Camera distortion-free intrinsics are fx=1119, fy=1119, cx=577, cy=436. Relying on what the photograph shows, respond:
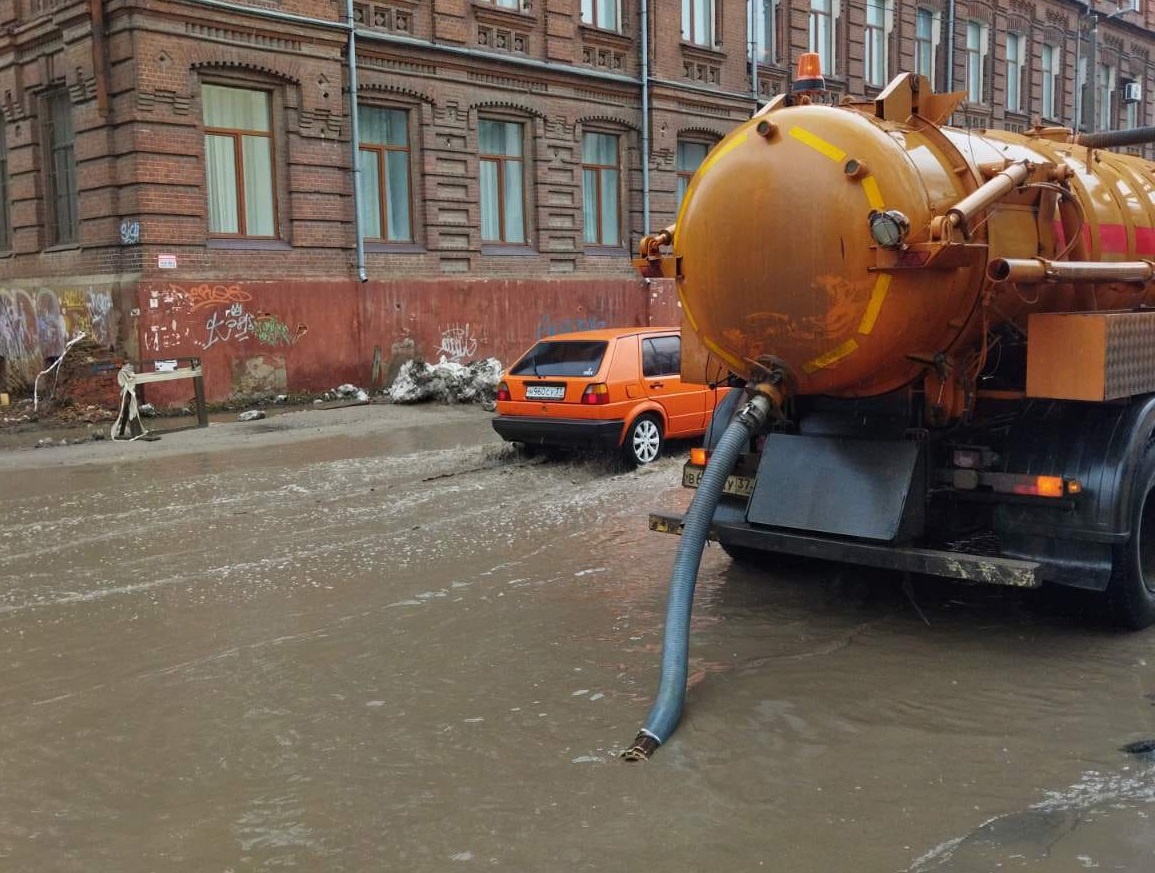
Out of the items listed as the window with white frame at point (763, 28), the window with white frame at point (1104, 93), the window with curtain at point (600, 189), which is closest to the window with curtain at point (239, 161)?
the window with curtain at point (600, 189)

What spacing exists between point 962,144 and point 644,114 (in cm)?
1907

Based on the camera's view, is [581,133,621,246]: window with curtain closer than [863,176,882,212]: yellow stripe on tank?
No

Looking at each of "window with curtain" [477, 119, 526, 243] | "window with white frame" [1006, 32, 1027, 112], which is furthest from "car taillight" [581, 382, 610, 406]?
"window with white frame" [1006, 32, 1027, 112]

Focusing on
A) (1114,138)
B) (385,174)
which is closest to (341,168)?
(385,174)

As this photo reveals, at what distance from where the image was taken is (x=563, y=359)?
38.8 feet

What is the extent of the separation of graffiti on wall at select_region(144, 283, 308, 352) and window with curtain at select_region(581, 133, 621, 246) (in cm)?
796

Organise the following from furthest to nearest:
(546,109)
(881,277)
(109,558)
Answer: (546,109)
(109,558)
(881,277)

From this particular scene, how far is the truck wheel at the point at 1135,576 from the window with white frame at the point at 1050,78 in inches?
1322

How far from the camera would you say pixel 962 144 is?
588 cm

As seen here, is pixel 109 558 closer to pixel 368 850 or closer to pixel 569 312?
pixel 368 850

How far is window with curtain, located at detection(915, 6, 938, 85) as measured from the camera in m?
31.0

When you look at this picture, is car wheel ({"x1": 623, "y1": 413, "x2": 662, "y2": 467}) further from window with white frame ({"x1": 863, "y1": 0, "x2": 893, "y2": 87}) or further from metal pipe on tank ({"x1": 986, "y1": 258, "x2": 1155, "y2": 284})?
window with white frame ({"x1": 863, "y1": 0, "x2": 893, "y2": 87})

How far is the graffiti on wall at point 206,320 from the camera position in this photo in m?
17.2

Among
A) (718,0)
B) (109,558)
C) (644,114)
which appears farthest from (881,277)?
(718,0)
